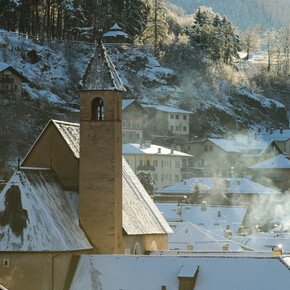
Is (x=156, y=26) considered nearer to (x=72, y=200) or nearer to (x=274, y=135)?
(x=274, y=135)

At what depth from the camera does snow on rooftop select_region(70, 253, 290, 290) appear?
36188 millimetres

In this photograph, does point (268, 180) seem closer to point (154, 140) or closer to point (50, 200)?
point (154, 140)

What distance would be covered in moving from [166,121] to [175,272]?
361 ft

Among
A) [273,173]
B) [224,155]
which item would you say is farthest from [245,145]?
[273,173]

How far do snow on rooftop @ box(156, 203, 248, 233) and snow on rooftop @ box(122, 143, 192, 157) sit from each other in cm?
3269

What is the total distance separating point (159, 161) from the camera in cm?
12925

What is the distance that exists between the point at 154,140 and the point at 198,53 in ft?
94.1

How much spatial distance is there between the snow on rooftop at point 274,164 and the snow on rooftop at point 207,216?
5154 cm

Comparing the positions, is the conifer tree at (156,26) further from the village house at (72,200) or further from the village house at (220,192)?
the village house at (72,200)

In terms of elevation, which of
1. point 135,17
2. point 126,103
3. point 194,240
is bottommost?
point 194,240

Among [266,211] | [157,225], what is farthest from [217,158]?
[157,225]

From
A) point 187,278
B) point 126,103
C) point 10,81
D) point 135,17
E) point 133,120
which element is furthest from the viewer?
point 135,17

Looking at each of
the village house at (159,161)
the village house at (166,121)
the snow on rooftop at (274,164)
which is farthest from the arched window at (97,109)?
the village house at (166,121)

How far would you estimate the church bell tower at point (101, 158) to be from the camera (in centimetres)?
4172
